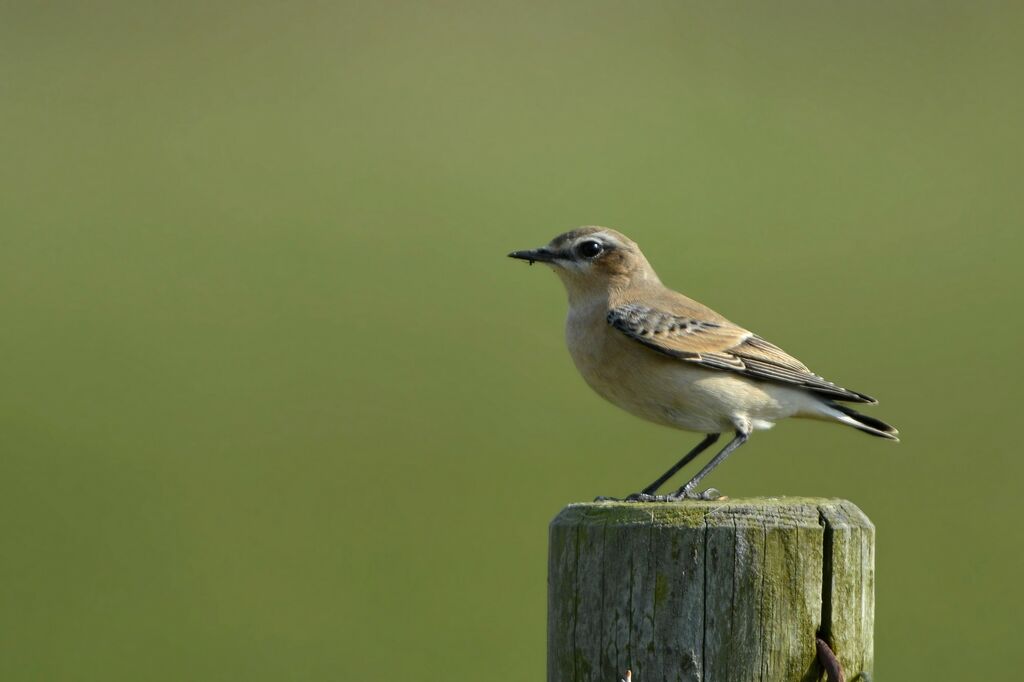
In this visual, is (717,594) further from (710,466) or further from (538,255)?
(538,255)

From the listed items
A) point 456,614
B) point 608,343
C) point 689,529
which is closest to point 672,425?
point 608,343

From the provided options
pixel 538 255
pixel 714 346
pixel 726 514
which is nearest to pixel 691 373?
pixel 714 346

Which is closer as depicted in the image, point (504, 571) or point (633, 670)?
point (633, 670)

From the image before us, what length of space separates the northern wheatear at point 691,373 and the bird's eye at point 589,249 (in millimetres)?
262

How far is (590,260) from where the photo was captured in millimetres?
7203

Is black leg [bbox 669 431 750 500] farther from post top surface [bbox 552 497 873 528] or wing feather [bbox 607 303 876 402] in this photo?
post top surface [bbox 552 497 873 528]

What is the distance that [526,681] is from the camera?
10617 mm

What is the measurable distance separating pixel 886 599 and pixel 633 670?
30.0ft

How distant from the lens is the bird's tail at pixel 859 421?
669 cm

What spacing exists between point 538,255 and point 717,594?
3641 millimetres

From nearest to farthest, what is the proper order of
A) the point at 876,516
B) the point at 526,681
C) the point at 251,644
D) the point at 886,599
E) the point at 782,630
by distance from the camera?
1. the point at 782,630
2. the point at 526,681
3. the point at 251,644
4. the point at 886,599
5. the point at 876,516

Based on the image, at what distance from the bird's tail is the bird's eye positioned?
4.90 ft

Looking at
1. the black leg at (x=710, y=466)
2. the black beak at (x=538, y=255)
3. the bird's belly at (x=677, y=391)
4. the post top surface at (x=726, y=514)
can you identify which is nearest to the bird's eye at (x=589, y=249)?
the black beak at (x=538, y=255)

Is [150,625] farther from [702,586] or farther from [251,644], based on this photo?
[702,586]
